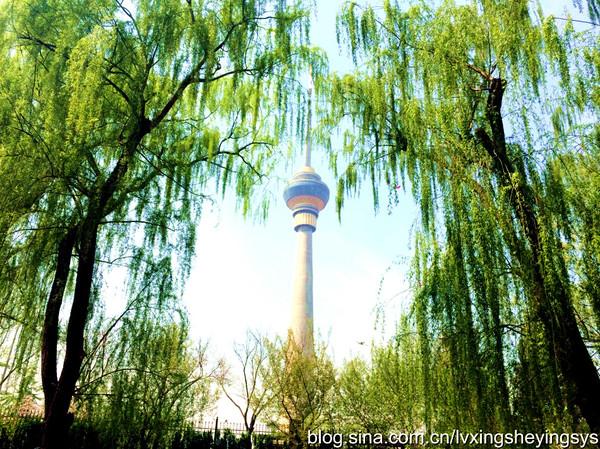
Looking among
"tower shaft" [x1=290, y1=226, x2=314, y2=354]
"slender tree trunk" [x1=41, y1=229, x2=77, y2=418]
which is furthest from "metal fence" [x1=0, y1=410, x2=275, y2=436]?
"tower shaft" [x1=290, y1=226, x2=314, y2=354]

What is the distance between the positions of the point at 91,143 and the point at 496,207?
14.2ft

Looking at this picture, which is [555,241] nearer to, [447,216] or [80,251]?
[447,216]

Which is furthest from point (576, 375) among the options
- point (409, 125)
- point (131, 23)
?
point (131, 23)

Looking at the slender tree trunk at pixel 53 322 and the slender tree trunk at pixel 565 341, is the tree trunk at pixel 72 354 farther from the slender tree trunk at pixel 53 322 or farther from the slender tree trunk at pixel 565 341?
the slender tree trunk at pixel 565 341

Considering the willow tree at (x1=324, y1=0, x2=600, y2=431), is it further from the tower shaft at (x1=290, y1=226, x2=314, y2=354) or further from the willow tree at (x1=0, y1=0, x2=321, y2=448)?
the tower shaft at (x1=290, y1=226, x2=314, y2=354)

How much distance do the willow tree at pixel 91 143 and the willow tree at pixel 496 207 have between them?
239cm

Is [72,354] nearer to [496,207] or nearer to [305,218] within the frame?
[496,207]

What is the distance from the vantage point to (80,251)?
5035 millimetres

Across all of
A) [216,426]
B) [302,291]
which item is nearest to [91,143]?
[216,426]

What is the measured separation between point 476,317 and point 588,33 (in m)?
3.05

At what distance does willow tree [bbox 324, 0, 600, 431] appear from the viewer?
3656 mm

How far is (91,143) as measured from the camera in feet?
17.1

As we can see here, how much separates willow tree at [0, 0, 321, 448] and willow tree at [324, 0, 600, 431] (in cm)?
239

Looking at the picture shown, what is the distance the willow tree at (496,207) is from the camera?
3656 mm
